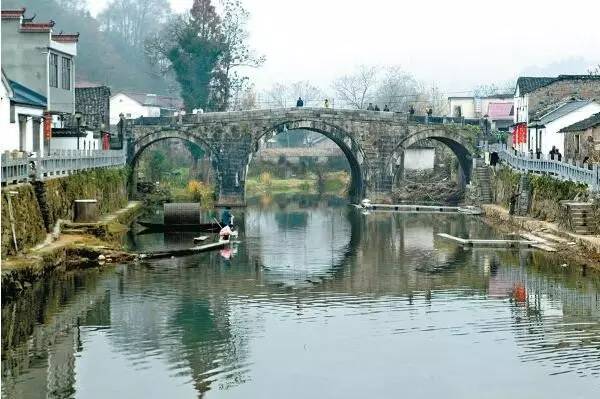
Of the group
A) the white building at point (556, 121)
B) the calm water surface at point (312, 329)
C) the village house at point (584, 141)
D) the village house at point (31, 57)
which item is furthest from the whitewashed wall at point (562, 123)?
the village house at point (31, 57)

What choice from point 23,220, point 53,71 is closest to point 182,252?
point 23,220

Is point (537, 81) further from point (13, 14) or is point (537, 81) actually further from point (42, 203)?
point (42, 203)

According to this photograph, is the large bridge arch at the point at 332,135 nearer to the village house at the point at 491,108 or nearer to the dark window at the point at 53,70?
the village house at the point at 491,108

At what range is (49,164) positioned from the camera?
41531mm

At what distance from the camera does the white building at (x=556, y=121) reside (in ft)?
203

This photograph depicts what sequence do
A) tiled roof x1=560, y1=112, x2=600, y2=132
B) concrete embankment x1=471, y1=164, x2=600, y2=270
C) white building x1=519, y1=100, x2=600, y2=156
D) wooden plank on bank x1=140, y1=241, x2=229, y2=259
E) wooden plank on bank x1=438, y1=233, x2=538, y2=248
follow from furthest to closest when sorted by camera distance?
white building x1=519, y1=100, x2=600, y2=156
tiled roof x1=560, y1=112, x2=600, y2=132
wooden plank on bank x1=438, y1=233, x2=538, y2=248
wooden plank on bank x1=140, y1=241, x2=229, y2=259
concrete embankment x1=471, y1=164, x2=600, y2=270

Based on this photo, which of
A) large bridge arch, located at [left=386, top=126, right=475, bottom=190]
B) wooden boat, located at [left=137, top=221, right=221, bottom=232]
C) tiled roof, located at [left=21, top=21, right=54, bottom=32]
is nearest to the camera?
tiled roof, located at [left=21, top=21, right=54, bottom=32]

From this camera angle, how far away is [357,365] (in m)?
24.1

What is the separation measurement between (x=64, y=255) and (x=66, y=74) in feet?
67.1

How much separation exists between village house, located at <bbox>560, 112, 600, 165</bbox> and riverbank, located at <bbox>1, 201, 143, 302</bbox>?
22626 mm

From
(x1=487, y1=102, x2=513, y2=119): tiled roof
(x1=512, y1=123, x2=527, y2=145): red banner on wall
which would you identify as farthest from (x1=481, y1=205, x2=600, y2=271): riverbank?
(x1=487, y1=102, x2=513, y2=119): tiled roof

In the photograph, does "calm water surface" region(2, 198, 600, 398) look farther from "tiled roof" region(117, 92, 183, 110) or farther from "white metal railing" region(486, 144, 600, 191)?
"tiled roof" region(117, 92, 183, 110)

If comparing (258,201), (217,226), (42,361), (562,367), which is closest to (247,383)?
(42,361)

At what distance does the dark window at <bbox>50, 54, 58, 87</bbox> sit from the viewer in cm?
5241
